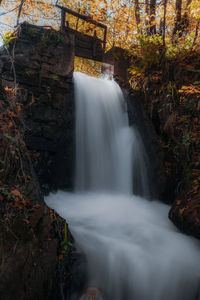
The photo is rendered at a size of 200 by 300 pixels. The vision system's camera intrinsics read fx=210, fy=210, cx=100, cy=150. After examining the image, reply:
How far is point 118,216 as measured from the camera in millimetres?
3904

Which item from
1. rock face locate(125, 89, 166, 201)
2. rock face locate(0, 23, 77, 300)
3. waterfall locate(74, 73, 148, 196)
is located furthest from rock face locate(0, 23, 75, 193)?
rock face locate(125, 89, 166, 201)

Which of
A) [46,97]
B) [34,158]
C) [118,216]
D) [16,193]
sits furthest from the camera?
[46,97]

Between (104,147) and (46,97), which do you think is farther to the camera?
(104,147)

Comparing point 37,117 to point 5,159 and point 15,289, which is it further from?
point 15,289

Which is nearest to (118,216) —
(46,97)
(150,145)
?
(150,145)

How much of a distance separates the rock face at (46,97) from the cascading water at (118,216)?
362mm

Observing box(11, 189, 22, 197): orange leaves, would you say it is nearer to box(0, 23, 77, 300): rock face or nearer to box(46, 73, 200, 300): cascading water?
box(0, 23, 77, 300): rock face

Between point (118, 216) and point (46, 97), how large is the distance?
3176 mm

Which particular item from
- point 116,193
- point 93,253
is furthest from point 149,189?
point 93,253

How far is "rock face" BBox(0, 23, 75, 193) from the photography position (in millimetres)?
4812

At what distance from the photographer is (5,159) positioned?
92.4 inches

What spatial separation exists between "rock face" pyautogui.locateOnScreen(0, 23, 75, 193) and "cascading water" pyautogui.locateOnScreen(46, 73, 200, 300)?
362 millimetres

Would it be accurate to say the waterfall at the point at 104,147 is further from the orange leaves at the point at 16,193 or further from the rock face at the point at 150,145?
the orange leaves at the point at 16,193

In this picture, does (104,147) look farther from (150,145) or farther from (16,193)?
(16,193)
